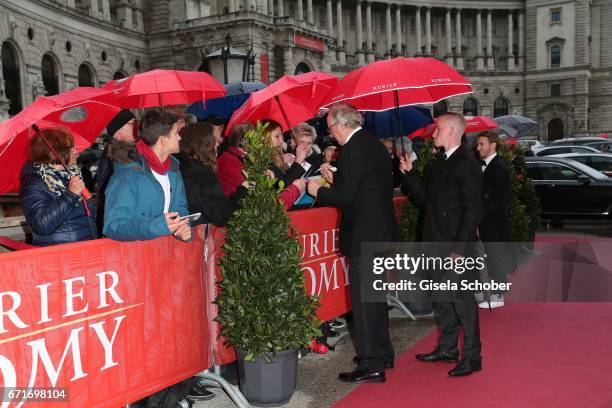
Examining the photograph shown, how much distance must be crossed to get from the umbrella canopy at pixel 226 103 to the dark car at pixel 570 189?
24.2 feet

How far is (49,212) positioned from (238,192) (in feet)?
4.66

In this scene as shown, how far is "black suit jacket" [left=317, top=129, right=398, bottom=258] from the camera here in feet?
15.9

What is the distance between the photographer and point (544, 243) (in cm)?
1187

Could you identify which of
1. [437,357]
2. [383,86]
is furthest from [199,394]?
[383,86]

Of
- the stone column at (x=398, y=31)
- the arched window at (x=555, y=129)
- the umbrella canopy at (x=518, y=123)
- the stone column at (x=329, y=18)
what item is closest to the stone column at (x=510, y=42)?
the arched window at (x=555, y=129)

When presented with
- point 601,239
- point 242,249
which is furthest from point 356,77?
point 601,239

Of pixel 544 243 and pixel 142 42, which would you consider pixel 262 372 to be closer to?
pixel 544 243

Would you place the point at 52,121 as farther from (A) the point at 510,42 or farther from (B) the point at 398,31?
(A) the point at 510,42

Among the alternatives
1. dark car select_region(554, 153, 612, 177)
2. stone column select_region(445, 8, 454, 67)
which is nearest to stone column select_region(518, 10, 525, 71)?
stone column select_region(445, 8, 454, 67)

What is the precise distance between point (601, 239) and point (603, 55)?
7237 cm

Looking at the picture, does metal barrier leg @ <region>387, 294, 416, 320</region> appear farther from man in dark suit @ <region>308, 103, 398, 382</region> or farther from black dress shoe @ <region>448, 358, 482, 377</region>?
man in dark suit @ <region>308, 103, 398, 382</region>

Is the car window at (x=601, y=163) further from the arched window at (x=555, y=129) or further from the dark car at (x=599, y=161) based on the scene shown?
the arched window at (x=555, y=129)

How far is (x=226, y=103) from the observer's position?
10086 mm

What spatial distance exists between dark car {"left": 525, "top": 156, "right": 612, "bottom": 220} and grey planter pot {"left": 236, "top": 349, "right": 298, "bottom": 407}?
34.9 ft
